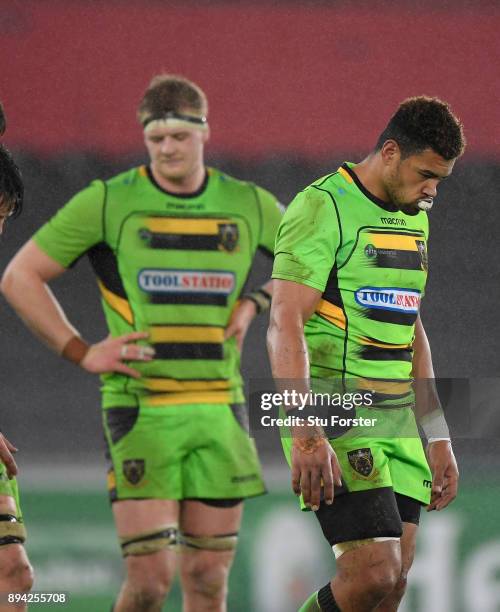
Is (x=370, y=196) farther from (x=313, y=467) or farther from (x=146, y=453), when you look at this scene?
(x=146, y=453)

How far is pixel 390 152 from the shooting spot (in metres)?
2.82

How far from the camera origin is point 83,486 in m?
3.86

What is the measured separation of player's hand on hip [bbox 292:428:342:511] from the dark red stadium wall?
5.71 feet

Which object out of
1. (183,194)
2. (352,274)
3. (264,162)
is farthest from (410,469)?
(264,162)

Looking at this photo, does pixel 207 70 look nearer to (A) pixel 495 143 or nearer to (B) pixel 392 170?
(A) pixel 495 143

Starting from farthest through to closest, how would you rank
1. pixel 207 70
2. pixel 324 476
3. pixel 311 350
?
pixel 207 70, pixel 311 350, pixel 324 476

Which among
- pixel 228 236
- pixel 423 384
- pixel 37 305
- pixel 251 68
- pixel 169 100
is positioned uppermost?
pixel 251 68

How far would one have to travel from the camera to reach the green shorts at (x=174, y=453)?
3344 mm

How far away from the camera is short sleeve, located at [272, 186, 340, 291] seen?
106 inches

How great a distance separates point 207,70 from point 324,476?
1.97 meters

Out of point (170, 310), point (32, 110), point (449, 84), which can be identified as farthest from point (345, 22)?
point (170, 310)

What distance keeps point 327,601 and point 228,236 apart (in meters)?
1.13

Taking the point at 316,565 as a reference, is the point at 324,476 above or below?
above

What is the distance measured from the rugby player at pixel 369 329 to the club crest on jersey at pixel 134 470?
68 centimetres
